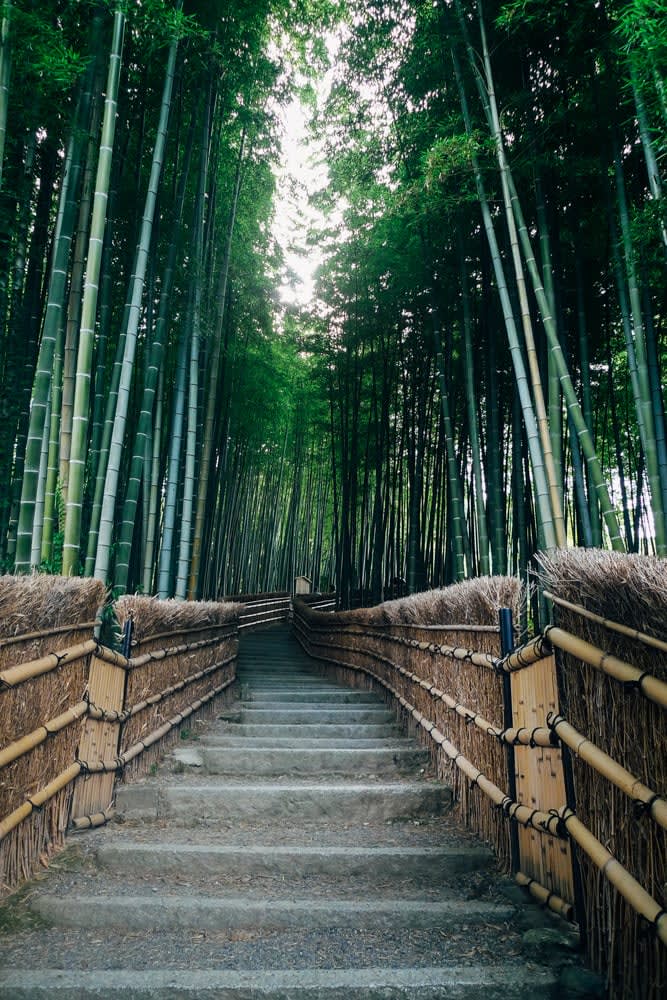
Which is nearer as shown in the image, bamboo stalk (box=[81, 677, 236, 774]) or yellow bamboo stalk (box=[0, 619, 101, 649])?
yellow bamboo stalk (box=[0, 619, 101, 649])

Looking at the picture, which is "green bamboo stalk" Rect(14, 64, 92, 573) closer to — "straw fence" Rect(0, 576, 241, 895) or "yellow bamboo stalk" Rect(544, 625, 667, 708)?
"straw fence" Rect(0, 576, 241, 895)

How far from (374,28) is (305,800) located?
5.25 metres

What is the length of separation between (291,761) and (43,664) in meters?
1.38

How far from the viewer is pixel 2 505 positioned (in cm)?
392

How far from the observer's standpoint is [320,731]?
3.40 meters

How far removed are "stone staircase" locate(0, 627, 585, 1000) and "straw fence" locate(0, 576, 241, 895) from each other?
113 millimetres

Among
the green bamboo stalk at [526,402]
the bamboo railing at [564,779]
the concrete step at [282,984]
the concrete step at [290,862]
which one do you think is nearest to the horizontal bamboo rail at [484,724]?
the bamboo railing at [564,779]

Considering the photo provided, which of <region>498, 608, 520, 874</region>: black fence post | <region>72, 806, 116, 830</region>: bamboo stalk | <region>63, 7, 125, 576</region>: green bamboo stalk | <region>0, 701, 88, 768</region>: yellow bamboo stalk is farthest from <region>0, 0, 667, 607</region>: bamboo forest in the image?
<region>498, 608, 520, 874</region>: black fence post

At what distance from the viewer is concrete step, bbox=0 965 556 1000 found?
1.37 m

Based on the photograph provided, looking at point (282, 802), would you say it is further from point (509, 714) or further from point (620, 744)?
point (620, 744)

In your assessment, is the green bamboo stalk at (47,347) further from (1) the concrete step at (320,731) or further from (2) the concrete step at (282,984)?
(2) the concrete step at (282,984)

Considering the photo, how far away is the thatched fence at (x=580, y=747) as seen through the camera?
1.21 m

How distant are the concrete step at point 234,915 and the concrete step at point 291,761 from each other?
44.0 inches

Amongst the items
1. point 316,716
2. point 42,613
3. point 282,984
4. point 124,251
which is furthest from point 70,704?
point 124,251
